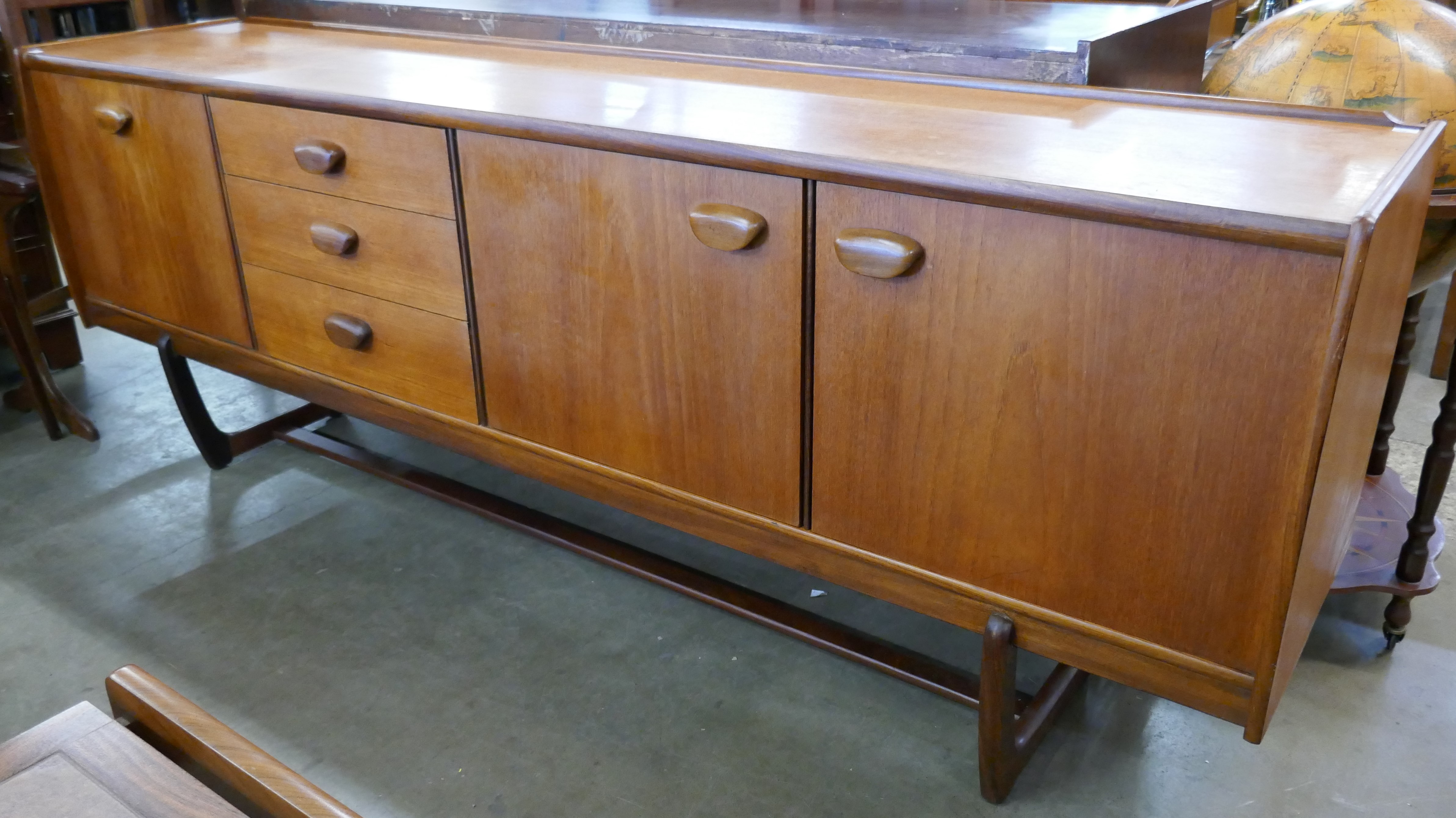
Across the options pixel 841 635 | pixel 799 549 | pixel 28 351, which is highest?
pixel 799 549

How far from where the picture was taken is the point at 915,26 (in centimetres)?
196

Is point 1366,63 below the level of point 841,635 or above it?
above

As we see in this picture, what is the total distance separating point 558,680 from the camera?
1979 mm

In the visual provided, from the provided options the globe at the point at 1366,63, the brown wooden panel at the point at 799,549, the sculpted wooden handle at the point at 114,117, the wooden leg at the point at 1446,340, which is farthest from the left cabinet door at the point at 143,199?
the wooden leg at the point at 1446,340

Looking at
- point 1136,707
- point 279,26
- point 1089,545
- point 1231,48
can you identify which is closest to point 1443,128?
point 1231,48

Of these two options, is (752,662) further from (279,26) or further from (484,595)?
(279,26)

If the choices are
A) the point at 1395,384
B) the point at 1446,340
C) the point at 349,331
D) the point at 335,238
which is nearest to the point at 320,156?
the point at 335,238

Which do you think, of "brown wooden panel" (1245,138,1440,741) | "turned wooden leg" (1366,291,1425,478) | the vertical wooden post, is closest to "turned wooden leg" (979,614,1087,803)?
the vertical wooden post

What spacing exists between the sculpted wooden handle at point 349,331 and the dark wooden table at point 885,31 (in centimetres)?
69

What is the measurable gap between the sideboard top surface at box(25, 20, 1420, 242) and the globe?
0.73ft

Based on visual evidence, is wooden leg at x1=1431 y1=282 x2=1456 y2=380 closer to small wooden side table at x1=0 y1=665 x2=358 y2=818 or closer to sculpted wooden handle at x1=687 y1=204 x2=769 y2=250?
sculpted wooden handle at x1=687 y1=204 x2=769 y2=250

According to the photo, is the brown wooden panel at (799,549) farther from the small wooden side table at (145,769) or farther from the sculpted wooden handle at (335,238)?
the small wooden side table at (145,769)

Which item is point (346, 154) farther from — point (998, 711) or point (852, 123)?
point (998, 711)

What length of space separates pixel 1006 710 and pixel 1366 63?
1077 mm
